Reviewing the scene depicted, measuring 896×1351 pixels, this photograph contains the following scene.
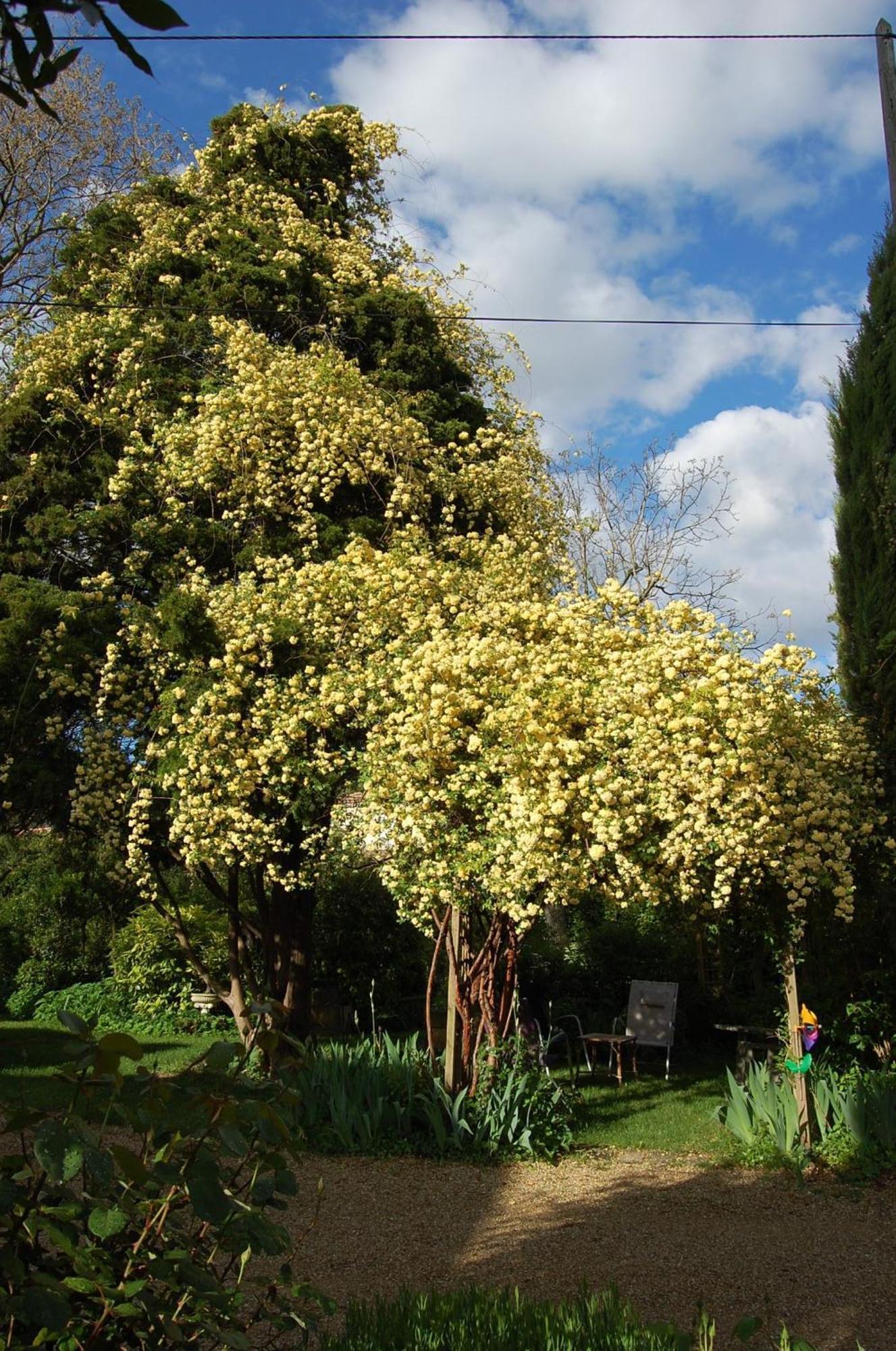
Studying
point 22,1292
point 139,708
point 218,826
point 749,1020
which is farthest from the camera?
point 749,1020

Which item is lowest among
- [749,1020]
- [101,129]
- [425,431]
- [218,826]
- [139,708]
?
[749,1020]

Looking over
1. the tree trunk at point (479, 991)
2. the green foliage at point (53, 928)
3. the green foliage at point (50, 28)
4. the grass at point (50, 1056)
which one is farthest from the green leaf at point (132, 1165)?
the green foliage at point (53, 928)

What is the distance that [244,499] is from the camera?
9227 mm

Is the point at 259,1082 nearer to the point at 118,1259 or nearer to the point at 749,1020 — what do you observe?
the point at 118,1259

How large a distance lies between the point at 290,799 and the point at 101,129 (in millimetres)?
10713

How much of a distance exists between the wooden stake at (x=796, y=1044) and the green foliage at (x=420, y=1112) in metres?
Answer: 1.47

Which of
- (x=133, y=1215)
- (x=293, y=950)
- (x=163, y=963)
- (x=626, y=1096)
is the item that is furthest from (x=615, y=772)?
(x=163, y=963)

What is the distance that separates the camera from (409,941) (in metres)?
13.0

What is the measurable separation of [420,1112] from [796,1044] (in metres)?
2.42

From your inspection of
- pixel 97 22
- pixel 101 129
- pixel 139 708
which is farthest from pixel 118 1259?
pixel 101 129

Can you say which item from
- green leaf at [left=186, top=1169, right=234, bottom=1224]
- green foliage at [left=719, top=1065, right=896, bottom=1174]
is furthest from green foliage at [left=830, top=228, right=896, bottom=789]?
green leaf at [left=186, top=1169, right=234, bottom=1224]

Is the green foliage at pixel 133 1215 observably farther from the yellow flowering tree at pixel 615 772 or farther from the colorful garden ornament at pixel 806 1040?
the colorful garden ornament at pixel 806 1040

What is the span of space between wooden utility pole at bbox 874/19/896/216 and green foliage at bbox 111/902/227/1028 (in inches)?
419

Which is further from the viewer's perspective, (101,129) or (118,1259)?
(101,129)
